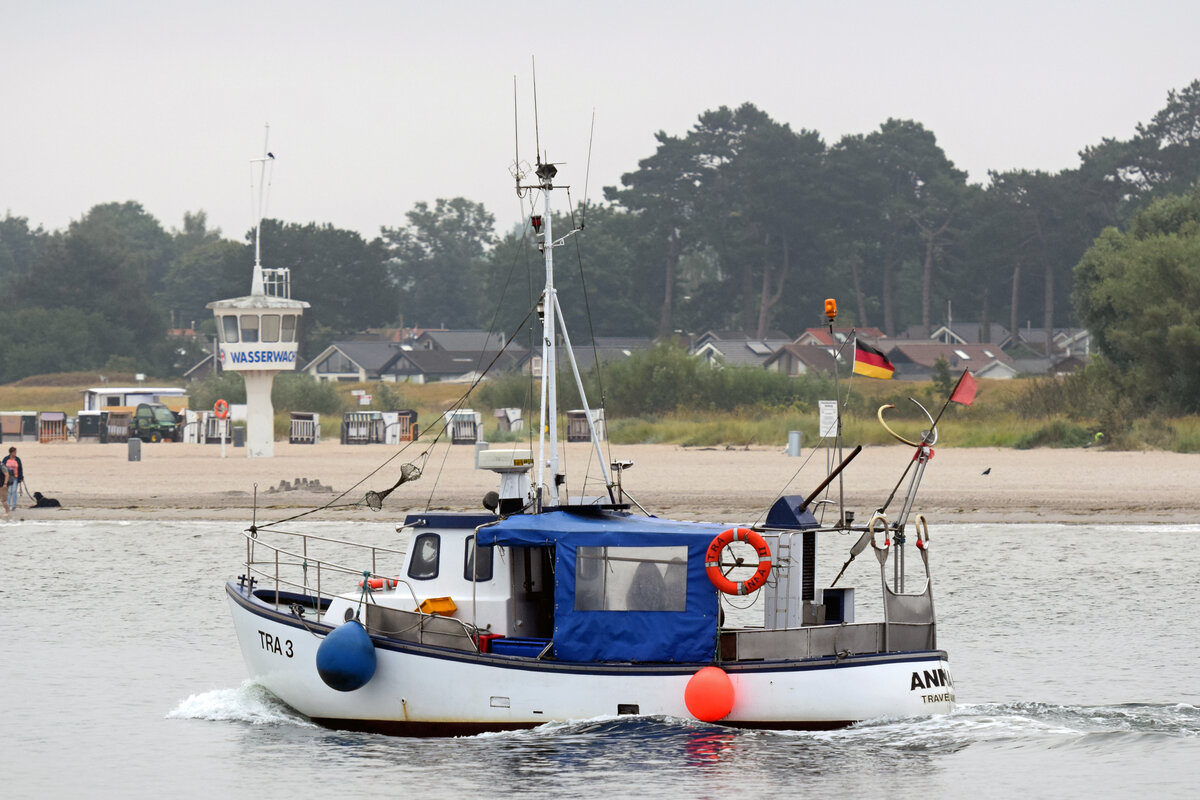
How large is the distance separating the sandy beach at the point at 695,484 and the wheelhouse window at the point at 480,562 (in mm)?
16081

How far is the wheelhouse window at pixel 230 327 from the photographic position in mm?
67688

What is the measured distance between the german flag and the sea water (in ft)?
12.8

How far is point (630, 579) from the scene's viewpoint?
749 inches

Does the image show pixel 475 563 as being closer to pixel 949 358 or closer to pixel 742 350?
pixel 949 358

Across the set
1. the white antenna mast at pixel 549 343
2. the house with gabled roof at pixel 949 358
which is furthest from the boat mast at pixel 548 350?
the house with gabled roof at pixel 949 358

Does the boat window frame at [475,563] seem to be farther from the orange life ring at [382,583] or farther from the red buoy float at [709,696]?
the red buoy float at [709,696]

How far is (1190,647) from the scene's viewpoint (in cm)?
2605

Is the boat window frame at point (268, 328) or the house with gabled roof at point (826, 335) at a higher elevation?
the house with gabled roof at point (826, 335)

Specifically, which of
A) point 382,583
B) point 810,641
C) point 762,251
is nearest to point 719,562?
point 810,641

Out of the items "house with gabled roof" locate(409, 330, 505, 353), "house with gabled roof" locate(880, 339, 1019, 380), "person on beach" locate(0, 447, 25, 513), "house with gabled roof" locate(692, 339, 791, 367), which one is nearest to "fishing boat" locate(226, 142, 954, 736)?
"person on beach" locate(0, 447, 25, 513)

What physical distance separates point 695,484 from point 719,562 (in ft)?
101

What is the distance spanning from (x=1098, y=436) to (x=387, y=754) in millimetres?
44220

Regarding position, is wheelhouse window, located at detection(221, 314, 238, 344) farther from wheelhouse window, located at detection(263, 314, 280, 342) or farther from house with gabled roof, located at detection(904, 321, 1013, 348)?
house with gabled roof, located at detection(904, 321, 1013, 348)

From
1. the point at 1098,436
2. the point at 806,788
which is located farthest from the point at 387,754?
the point at 1098,436
